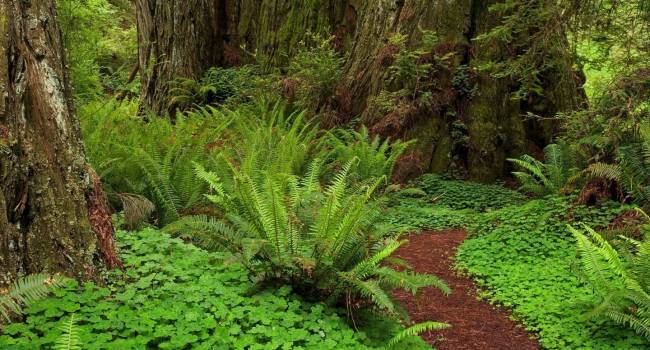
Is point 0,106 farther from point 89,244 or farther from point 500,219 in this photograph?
point 500,219

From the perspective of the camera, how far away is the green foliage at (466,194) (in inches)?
293

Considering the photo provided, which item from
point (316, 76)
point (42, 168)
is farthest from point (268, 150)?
point (42, 168)

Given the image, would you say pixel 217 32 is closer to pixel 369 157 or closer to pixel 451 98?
pixel 451 98

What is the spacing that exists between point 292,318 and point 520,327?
2115 mm

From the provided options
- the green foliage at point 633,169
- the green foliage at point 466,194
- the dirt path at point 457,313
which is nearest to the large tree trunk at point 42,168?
the dirt path at point 457,313

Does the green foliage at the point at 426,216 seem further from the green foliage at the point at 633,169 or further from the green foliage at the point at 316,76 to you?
the green foliage at the point at 316,76

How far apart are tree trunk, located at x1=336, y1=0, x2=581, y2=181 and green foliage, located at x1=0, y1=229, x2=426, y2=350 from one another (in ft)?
16.1

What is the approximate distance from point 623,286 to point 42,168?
13.6 ft

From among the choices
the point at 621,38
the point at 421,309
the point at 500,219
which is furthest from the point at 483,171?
the point at 421,309

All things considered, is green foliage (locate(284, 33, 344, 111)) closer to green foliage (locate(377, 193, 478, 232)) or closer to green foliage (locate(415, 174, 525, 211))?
green foliage (locate(415, 174, 525, 211))

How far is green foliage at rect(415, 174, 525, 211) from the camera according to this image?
744cm

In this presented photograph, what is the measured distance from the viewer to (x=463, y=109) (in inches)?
330

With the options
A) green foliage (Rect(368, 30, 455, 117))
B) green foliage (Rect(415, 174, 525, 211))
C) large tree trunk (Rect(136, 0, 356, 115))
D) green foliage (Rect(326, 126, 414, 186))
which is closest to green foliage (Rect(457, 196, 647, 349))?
green foliage (Rect(415, 174, 525, 211))

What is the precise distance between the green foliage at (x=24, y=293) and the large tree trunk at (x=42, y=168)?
0.11m
